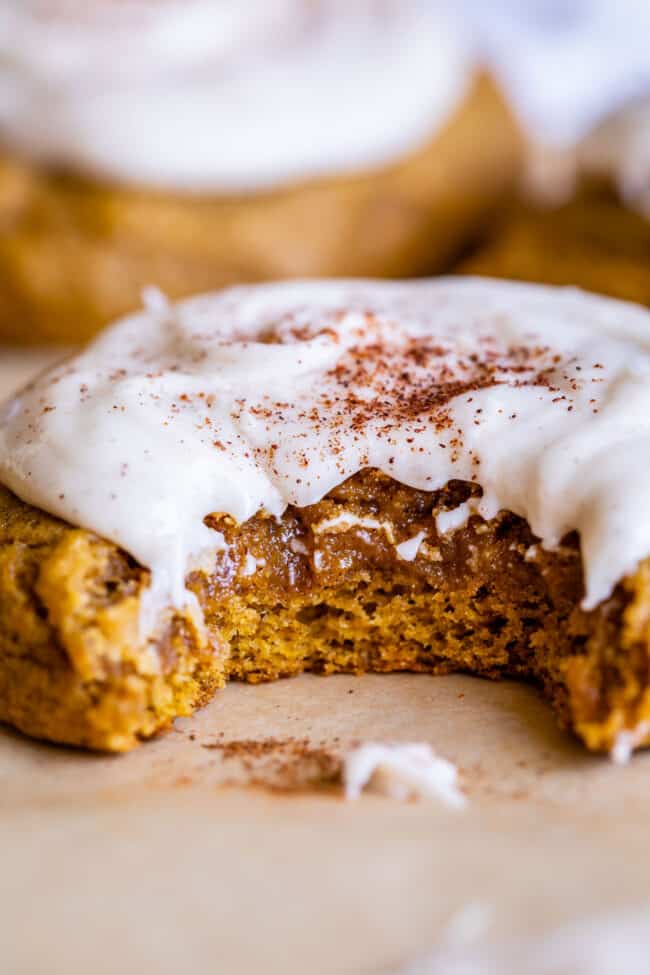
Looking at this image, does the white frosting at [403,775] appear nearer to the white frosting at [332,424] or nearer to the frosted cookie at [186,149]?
the white frosting at [332,424]

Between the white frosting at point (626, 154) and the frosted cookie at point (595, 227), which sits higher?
the white frosting at point (626, 154)

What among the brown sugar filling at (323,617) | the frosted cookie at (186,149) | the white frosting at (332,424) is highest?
the frosted cookie at (186,149)

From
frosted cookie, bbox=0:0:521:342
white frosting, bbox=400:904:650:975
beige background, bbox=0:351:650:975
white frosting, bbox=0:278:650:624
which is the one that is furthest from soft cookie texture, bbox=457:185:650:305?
white frosting, bbox=400:904:650:975

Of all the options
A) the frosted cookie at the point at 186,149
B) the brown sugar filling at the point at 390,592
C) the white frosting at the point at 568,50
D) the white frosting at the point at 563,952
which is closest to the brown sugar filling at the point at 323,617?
the brown sugar filling at the point at 390,592

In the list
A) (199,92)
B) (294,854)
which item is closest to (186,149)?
(199,92)

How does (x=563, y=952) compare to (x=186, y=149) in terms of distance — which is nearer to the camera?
(x=563, y=952)

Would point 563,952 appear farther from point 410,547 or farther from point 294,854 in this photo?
point 410,547

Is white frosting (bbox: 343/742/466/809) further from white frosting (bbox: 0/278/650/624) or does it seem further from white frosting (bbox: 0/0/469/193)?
white frosting (bbox: 0/0/469/193)
